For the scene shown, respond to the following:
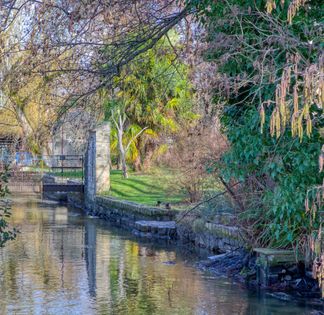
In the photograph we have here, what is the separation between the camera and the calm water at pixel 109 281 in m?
11.4

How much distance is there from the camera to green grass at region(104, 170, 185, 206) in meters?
22.6

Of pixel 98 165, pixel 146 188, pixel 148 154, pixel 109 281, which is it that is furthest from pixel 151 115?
pixel 109 281

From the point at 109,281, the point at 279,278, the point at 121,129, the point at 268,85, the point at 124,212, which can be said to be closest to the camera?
the point at 268,85

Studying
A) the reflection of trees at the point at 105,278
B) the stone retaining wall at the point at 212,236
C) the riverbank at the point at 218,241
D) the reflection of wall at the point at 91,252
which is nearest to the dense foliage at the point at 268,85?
the riverbank at the point at 218,241

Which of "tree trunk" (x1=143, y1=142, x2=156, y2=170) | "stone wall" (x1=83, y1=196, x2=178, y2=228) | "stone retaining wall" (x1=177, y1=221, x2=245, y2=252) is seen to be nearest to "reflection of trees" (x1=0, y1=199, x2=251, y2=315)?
"stone retaining wall" (x1=177, y1=221, x2=245, y2=252)

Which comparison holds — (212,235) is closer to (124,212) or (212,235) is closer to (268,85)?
(124,212)

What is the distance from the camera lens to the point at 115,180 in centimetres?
3172

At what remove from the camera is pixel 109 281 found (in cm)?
1373

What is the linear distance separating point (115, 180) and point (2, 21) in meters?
21.0

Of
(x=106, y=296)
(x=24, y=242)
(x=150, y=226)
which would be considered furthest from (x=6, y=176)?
(x=150, y=226)

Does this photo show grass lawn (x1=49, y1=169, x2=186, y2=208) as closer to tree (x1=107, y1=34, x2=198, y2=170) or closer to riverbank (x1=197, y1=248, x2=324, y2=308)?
tree (x1=107, y1=34, x2=198, y2=170)

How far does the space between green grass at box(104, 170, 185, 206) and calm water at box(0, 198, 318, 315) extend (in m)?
2.68

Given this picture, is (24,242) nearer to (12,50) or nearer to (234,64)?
(12,50)

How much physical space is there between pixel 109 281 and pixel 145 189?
1442 cm
